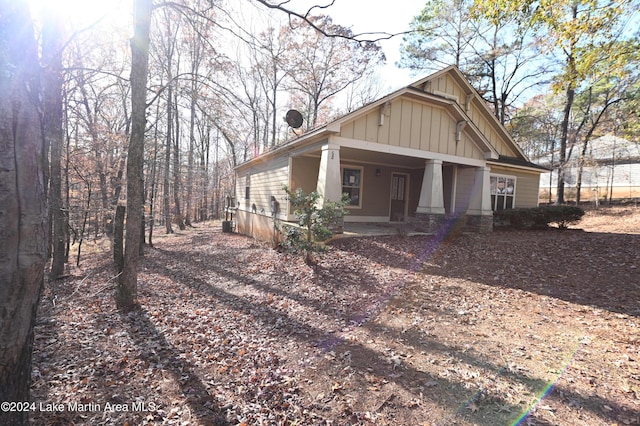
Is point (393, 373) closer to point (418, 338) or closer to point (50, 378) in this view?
point (418, 338)

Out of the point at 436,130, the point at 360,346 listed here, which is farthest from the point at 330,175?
the point at 360,346

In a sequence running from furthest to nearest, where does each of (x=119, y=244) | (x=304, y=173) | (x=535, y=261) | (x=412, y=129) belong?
(x=304, y=173)
(x=412, y=129)
(x=535, y=261)
(x=119, y=244)

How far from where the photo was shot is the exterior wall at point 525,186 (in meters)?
12.6

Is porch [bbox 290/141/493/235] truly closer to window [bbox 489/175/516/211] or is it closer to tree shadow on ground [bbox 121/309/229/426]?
window [bbox 489/175/516/211]

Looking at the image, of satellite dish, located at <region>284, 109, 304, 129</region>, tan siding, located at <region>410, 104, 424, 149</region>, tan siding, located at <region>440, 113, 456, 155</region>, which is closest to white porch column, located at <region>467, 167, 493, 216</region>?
tan siding, located at <region>440, 113, 456, 155</region>

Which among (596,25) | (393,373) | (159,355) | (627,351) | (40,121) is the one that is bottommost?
(159,355)

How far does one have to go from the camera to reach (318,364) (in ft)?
10.2

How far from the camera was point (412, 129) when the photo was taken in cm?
877

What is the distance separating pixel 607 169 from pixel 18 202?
3254 centimetres

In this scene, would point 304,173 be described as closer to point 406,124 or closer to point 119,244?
point 406,124

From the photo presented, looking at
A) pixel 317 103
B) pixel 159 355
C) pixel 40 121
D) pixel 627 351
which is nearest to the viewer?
pixel 40 121

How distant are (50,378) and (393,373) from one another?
11.8 feet

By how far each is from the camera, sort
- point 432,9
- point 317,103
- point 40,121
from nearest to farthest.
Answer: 1. point 40,121
2. point 432,9
3. point 317,103

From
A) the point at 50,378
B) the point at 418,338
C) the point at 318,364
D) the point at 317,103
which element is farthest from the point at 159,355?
the point at 317,103
